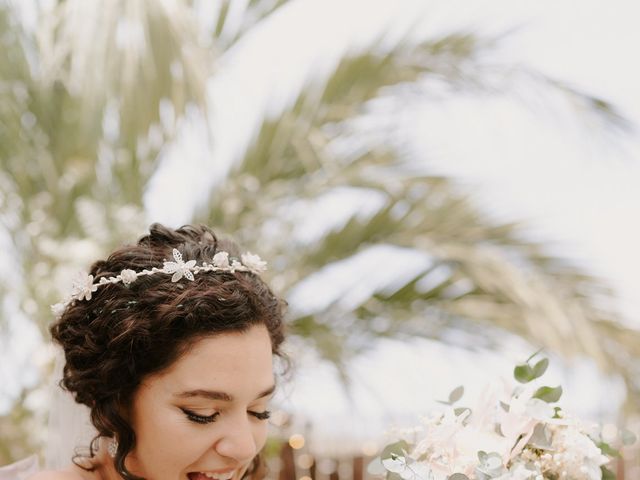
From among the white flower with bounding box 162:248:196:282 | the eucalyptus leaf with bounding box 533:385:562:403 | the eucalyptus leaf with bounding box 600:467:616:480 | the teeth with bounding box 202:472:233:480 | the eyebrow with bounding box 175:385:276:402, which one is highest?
the white flower with bounding box 162:248:196:282

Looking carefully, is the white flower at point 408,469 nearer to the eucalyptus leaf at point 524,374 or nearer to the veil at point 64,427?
the eucalyptus leaf at point 524,374

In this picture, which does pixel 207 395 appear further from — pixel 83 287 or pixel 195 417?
pixel 83 287

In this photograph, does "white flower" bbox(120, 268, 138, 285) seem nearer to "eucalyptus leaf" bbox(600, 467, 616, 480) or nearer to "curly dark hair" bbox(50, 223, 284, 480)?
"curly dark hair" bbox(50, 223, 284, 480)

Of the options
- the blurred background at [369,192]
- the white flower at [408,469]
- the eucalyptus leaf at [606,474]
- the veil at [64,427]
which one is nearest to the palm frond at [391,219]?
the blurred background at [369,192]

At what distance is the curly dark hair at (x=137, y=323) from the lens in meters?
2.30

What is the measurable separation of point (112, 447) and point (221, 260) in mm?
529

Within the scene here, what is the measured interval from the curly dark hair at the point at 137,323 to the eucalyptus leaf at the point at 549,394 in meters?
0.68

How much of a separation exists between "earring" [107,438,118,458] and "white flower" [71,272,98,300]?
0.36 meters

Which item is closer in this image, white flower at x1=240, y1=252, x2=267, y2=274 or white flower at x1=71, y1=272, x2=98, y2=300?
white flower at x1=71, y1=272, x2=98, y2=300

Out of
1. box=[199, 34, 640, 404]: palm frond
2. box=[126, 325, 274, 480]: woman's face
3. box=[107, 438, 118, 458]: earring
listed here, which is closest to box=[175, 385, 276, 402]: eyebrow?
box=[126, 325, 274, 480]: woman's face

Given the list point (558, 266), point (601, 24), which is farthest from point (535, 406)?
point (601, 24)

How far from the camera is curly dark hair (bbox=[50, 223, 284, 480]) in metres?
2.30

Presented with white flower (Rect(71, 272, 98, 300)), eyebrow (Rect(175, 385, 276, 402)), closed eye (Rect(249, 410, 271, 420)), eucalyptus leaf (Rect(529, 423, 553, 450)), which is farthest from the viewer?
white flower (Rect(71, 272, 98, 300))

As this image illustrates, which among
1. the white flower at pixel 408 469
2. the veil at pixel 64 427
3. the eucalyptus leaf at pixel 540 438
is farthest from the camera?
the veil at pixel 64 427
